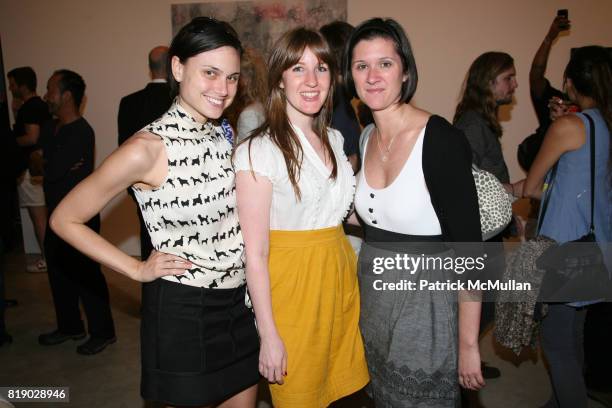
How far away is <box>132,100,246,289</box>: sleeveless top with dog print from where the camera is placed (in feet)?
5.40

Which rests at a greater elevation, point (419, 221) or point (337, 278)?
point (419, 221)

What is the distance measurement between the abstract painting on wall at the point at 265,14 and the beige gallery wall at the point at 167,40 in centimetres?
18

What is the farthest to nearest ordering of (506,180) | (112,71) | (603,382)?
(112,71) → (506,180) → (603,382)

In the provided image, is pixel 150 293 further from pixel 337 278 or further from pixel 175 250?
pixel 337 278

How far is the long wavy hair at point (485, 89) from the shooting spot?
123 inches

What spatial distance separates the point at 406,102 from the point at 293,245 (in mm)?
660

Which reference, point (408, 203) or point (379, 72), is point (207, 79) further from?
point (408, 203)

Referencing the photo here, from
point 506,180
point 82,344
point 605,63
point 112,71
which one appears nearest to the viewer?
point 605,63

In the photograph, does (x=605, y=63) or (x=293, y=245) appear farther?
(x=605, y=63)

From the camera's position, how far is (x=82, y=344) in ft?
12.4

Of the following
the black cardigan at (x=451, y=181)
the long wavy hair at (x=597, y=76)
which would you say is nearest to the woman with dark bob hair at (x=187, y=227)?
the black cardigan at (x=451, y=181)

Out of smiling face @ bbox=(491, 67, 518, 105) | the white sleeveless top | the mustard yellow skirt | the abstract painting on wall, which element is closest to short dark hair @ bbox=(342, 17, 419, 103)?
the white sleeveless top

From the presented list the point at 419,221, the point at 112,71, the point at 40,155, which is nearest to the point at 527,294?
the point at 419,221

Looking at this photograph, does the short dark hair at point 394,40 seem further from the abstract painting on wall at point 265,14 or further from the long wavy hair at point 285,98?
the abstract painting on wall at point 265,14
